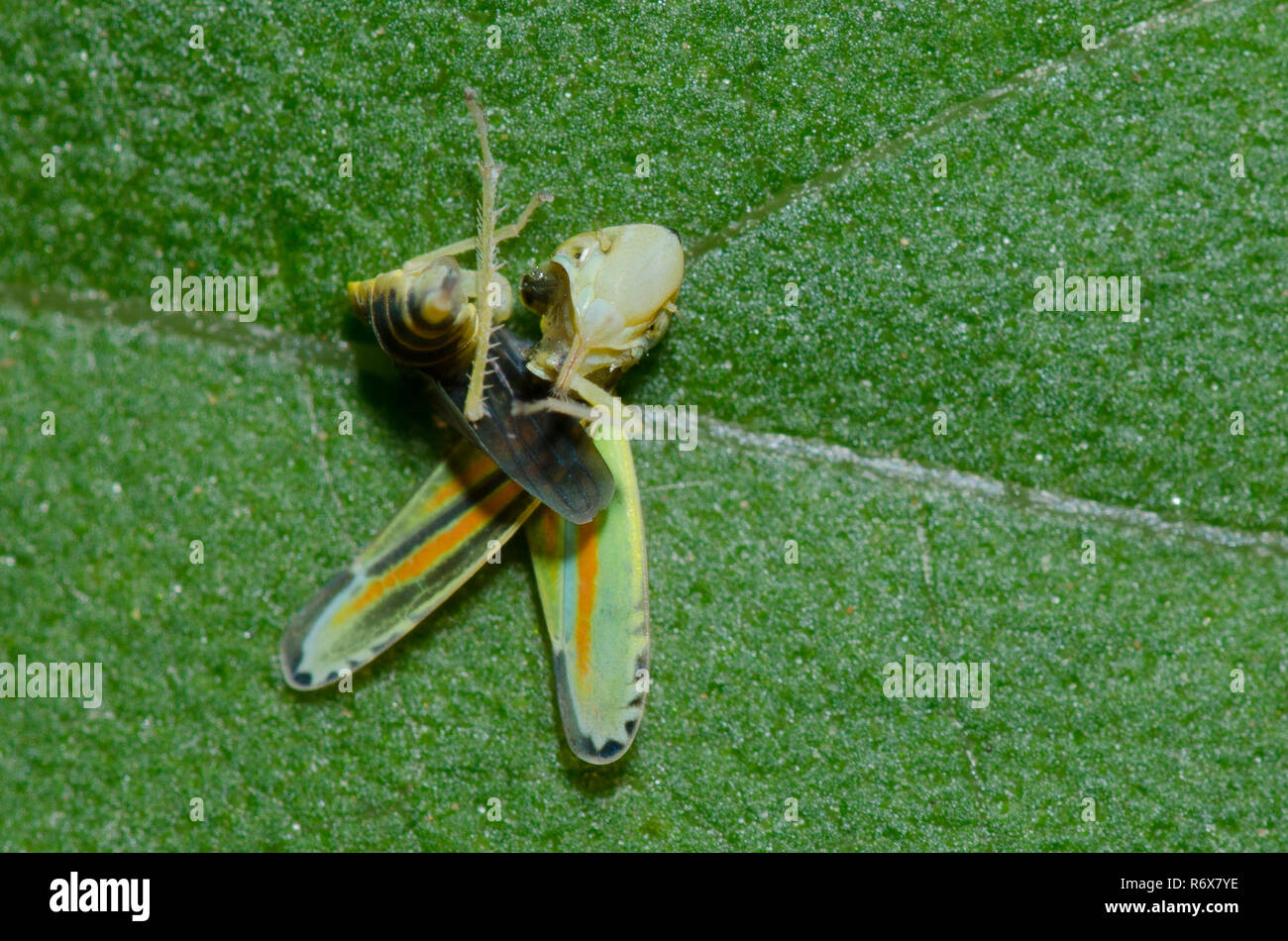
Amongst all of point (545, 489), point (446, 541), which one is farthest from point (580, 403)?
point (446, 541)

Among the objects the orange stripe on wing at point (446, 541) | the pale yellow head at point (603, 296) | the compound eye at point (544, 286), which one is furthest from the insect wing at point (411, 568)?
the compound eye at point (544, 286)

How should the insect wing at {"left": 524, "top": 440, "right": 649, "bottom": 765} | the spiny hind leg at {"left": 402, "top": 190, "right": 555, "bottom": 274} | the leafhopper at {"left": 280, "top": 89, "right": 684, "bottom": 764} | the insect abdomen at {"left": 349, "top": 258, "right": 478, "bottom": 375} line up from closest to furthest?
the insect abdomen at {"left": 349, "top": 258, "right": 478, "bottom": 375}, the leafhopper at {"left": 280, "top": 89, "right": 684, "bottom": 764}, the spiny hind leg at {"left": 402, "top": 190, "right": 555, "bottom": 274}, the insect wing at {"left": 524, "top": 440, "right": 649, "bottom": 765}

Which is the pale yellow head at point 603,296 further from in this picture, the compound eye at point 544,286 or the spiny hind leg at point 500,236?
the spiny hind leg at point 500,236

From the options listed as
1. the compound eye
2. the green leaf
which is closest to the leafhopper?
the compound eye

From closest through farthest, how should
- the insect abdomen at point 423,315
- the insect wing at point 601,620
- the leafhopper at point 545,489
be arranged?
the insect abdomen at point 423,315
the leafhopper at point 545,489
the insect wing at point 601,620

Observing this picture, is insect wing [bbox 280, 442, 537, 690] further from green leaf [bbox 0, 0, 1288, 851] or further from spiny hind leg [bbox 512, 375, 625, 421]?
spiny hind leg [bbox 512, 375, 625, 421]
